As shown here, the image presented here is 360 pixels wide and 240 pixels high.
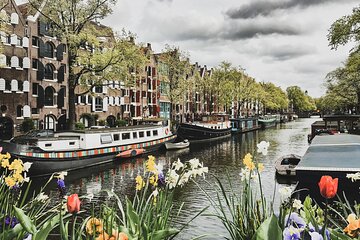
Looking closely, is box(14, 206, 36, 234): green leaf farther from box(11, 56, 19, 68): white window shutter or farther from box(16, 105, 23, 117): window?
box(11, 56, 19, 68): white window shutter

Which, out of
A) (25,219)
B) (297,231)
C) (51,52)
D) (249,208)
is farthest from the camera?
(51,52)

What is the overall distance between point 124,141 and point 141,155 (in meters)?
2.05

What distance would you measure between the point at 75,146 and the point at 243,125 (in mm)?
37969

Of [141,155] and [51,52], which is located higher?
[51,52]

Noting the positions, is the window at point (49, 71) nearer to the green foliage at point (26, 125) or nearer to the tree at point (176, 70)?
the green foliage at point (26, 125)

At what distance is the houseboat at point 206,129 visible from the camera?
3981cm

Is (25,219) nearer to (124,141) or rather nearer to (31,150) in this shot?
(31,150)

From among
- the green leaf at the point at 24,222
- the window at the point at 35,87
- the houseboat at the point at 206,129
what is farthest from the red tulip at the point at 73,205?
the houseboat at the point at 206,129

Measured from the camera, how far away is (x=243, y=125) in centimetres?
5609

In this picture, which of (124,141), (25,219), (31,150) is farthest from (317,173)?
(124,141)

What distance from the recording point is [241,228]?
393cm

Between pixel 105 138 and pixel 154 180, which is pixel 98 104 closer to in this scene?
pixel 105 138

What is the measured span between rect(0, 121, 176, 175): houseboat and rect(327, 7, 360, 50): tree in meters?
16.0

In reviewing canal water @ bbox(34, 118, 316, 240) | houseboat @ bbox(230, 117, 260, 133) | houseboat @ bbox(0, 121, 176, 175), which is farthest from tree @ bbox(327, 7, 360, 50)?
houseboat @ bbox(230, 117, 260, 133)
